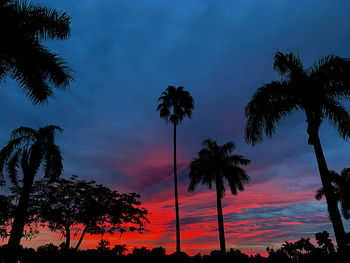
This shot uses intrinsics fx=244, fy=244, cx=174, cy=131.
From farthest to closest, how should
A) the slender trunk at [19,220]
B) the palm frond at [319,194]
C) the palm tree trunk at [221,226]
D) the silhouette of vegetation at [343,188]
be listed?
1. the palm frond at [319,194]
2. the silhouette of vegetation at [343,188]
3. the palm tree trunk at [221,226]
4. the slender trunk at [19,220]

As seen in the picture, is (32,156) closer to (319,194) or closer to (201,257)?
(201,257)

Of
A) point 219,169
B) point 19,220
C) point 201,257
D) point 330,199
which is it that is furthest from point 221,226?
point 19,220

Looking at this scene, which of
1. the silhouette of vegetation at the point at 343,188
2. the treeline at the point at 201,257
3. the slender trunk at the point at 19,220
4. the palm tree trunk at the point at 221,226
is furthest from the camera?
the silhouette of vegetation at the point at 343,188

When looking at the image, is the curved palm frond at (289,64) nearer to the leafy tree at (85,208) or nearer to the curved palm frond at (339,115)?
the curved palm frond at (339,115)

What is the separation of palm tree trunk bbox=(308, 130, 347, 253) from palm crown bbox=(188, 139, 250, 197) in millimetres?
18779

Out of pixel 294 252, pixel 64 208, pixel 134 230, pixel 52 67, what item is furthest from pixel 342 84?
pixel 64 208

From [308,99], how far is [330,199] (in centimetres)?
509

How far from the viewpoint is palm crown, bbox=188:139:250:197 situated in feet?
99.7

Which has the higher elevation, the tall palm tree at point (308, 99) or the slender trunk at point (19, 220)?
the tall palm tree at point (308, 99)

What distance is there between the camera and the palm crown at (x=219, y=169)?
1196 inches

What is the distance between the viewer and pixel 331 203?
35.3ft

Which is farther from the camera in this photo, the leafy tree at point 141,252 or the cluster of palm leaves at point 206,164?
the cluster of palm leaves at point 206,164

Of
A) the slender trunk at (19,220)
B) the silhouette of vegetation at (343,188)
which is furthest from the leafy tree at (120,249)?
the silhouette of vegetation at (343,188)

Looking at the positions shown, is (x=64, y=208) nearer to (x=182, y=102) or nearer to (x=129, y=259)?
(x=129, y=259)
